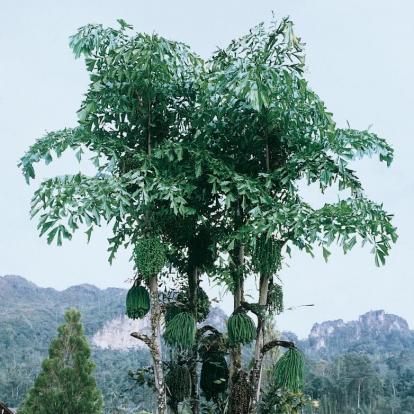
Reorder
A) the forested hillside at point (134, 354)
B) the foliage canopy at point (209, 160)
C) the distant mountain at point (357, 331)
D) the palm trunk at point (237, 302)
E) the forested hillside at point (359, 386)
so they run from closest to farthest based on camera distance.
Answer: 1. the foliage canopy at point (209, 160)
2. the palm trunk at point (237, 302)
3. the forested hillside at point (359, 386)
4. the forested hillside at point (134, 354)
5. the distant mountain at point (357, 331)

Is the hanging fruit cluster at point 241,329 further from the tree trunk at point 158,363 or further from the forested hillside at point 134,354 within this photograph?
the forested hillside at point 134,354

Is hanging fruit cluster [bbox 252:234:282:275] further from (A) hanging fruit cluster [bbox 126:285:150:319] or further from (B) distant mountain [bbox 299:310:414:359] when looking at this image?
(B) distant mountain [bbox 299:310:414:359]

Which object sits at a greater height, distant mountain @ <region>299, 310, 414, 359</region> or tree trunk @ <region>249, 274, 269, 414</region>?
distant mountain @ <region>299, 310, 414, 359</region>

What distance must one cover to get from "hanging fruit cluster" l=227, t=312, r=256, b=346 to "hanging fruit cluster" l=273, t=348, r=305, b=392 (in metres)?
0.28

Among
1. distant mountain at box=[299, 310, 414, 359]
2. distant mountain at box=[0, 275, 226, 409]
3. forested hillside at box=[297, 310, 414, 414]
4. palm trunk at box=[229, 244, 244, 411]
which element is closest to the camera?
palm trunk at box=[229, 244, 244, 411]

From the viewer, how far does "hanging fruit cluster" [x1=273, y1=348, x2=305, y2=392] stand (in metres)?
4.33

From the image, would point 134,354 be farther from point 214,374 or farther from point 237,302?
point 237,302

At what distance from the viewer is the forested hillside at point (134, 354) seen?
83.7 feet

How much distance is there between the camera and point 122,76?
4.40 m

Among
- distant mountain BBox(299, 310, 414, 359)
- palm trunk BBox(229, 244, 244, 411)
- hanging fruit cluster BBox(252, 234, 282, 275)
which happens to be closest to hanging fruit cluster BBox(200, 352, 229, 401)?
palm trunk BBox(229, 244, 244, 411)

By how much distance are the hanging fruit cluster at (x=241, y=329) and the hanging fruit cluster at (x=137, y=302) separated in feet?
2.07

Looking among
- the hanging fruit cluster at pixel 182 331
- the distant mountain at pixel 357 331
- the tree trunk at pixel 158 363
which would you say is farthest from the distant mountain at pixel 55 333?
the distant mountain at pixel 357 331

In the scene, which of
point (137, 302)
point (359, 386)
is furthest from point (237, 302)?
point (359, 386)

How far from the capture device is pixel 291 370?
14.2ft
